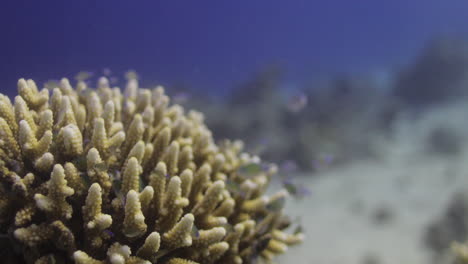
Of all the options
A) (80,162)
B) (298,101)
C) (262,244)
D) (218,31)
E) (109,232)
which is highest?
(218,31)

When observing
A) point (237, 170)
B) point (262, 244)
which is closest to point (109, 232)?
point (262, 244)

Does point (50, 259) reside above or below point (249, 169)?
below

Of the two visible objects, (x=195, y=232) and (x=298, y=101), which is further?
(x=298, y=101)

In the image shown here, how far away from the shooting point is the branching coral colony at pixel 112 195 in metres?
2.38

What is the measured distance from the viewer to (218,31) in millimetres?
153875

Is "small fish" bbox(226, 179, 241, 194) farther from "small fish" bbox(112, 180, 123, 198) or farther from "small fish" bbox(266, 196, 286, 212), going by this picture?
"small fish" bbox(112, 180, 123, 198)

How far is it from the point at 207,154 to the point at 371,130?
14858 mm

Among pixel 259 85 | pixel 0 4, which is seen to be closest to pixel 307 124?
pixel 259 85

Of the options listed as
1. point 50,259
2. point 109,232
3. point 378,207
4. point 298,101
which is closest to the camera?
point 50,259

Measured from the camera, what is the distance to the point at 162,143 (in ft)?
10.8

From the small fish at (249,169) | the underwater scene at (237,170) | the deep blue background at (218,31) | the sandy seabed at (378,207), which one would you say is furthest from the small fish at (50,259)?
the deep blue background at (218,31)

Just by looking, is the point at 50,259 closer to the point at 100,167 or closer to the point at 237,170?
the point at 100,167

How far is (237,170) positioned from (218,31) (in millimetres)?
156100

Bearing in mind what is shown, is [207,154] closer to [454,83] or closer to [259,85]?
[259,85]
